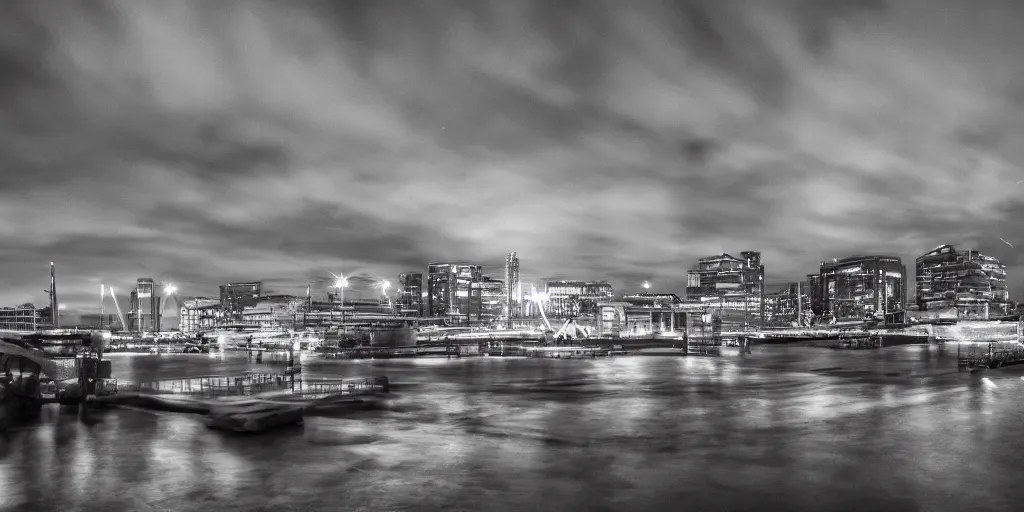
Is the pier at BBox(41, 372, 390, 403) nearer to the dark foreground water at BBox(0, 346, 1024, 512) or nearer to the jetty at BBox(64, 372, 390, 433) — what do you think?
the jetty at BBox(64, 372, 390, 433)

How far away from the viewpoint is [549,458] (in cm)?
3762

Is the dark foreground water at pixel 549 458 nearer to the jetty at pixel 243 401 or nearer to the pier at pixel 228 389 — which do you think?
the jetty at pixel 243 401

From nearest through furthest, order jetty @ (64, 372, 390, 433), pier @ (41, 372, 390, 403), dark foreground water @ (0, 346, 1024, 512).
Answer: dark foreground water @ (0, 346, 1024, 512), jetty @ (64, 372, 390, 433), pier @ (41, 372, 390, 403)

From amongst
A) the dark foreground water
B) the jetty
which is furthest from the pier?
the dark foreground water

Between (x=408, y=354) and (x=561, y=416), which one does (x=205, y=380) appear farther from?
(x=408, y=354)

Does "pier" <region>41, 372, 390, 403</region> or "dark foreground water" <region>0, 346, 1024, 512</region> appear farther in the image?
"pier" <region>41, 372, 390, 403</region>

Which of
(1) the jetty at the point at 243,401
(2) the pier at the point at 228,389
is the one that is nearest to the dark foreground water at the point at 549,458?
(1) the jetty at the point at 243,401

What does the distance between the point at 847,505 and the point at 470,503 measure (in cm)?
1565

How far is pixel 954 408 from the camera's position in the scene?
6012 cm

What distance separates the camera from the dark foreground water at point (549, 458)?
2938 centimetres

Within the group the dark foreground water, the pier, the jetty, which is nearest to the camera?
the dark foreground water

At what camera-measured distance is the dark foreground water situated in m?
29.4

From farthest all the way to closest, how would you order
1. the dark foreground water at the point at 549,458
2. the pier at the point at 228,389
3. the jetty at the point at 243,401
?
the pier at the point at 228,389, the jetty at the point at 243,401, the dark foreground water at the point at 549,458

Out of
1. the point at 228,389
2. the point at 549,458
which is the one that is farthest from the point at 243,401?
the point at 549,458
